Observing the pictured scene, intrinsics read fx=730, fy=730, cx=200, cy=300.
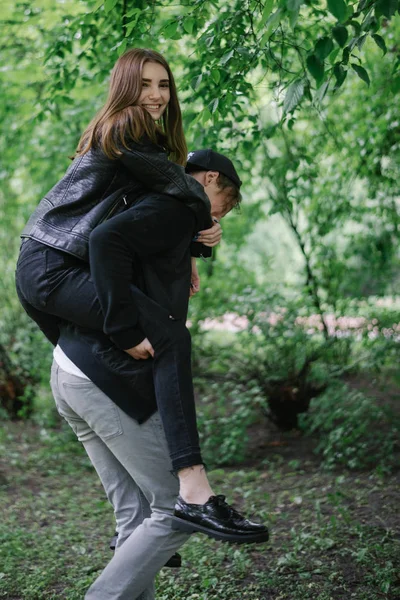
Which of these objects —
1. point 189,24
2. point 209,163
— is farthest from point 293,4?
point 189,24

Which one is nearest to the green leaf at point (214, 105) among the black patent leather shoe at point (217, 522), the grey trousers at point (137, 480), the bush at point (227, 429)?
the grey trousers at point (137, 480)

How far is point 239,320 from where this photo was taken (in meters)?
6.45

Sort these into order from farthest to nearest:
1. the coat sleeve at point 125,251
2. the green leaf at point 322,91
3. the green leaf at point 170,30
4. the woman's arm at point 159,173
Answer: the green leaf at point 170,30, the green leaf at point 322,91, the woman's arm at point 159,173, the coat sleeve at point 125,251

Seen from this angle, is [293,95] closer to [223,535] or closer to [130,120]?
[130,120]

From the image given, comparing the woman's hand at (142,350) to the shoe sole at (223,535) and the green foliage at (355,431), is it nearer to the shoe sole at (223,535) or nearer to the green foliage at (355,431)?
the shoe sole at (223,535)

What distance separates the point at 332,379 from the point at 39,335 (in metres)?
3.11

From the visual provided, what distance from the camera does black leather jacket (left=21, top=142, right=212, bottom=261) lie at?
8.00 ft

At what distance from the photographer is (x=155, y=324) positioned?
7.90 feet

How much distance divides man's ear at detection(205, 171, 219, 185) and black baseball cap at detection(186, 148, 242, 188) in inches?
0.5

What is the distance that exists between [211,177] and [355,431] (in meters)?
3.41

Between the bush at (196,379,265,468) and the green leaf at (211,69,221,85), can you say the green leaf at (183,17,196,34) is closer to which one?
the green leaf at (211,69,221,85)

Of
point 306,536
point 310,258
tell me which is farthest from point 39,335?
point 306,536

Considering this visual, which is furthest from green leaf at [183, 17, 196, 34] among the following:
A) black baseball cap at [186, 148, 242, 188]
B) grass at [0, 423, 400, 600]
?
grass at [0, 423, 400, 600]

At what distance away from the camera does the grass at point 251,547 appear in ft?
12.0
